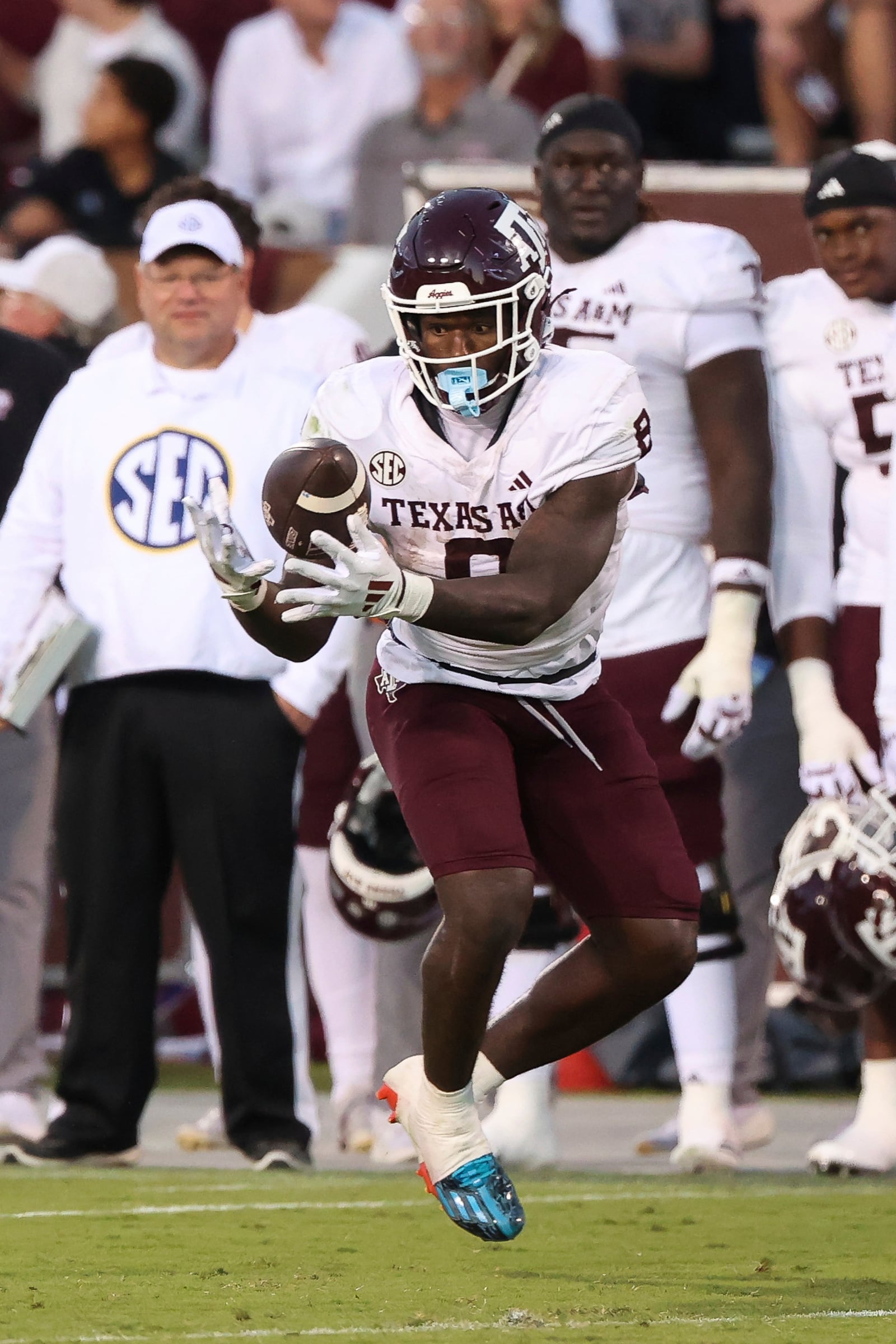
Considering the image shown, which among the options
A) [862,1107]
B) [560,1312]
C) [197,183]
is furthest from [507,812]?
[197,183]

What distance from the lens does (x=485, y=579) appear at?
11.2 ft

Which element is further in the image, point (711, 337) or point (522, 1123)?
point (711, 337)

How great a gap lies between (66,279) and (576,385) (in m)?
3.08

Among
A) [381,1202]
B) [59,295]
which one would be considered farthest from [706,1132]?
[59,295]

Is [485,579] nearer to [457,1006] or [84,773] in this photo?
[457,1006]

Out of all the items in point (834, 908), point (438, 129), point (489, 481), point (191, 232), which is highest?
point (438, 129)

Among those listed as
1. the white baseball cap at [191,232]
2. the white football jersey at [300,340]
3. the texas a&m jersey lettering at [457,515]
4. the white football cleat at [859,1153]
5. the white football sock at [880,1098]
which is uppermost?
the white baseball cap at [191,232]

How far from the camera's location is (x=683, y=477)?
199 inches

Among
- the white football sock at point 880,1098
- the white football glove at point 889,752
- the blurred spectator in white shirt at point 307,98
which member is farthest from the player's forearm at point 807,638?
the blurred spectator in white shirt at point 307,98

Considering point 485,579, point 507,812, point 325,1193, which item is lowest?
point 325,1193

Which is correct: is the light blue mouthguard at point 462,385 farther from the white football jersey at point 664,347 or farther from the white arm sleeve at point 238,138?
the white arm sleeve at point 238,138

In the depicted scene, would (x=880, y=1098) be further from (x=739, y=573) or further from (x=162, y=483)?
(x=162, y=483)

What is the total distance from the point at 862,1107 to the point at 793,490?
1348mm

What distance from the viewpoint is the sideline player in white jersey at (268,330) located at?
17.5 ft
